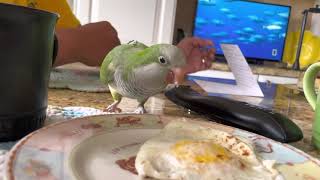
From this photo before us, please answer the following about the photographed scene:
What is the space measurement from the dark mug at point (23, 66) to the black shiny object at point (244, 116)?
0.91ft

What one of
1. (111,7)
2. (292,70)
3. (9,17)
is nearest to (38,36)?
(9,17)

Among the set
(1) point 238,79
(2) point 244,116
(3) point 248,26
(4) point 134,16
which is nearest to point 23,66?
(2) point 244,116

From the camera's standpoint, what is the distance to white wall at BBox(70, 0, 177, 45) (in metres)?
2.38

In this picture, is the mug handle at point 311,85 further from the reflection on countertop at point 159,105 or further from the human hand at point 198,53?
the human hand at point 198,53

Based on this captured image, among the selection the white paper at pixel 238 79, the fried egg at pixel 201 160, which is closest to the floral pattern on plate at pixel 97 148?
the fried egg at pixel 201 160

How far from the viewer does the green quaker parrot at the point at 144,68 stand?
1.72 ft

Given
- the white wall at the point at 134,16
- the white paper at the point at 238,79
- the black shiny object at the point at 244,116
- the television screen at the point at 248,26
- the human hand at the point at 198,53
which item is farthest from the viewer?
the television screen at the point at 248,26

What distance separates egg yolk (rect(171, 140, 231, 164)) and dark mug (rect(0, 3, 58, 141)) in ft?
0.50

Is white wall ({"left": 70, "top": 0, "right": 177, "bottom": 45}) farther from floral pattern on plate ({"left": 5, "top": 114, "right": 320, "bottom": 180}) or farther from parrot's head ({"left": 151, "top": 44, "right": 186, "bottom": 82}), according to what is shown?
floral pattern on plate ({"left": 5, "top": 114, "right": 320, "bottom": 180})

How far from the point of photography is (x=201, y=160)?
0.32 meters

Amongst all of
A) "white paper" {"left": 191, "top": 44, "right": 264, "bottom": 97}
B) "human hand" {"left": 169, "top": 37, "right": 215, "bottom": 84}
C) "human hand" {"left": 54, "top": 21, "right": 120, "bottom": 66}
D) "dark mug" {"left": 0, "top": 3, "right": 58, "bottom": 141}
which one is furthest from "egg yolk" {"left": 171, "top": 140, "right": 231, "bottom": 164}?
"human hand" {"left": 54, "top": 21, "right": 120, "bottom": 66}

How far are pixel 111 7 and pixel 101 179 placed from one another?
219 centimetres

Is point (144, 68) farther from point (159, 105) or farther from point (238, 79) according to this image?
point (238, 79)

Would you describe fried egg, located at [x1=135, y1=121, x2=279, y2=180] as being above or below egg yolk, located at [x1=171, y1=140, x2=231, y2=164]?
below
